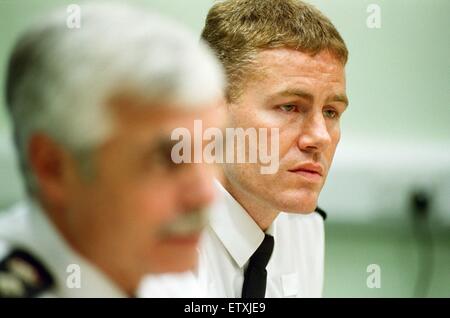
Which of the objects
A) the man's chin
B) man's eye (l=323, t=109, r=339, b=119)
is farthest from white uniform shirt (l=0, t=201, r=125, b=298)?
man's eye (l=323, t=109, r=339, b=119)

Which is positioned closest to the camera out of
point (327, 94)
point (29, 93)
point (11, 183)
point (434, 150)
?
point (29, 93)

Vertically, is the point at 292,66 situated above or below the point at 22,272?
above

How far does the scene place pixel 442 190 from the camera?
1150mm

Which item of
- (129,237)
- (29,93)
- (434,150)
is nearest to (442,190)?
(434,150)

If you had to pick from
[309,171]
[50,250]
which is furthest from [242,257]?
[50,250]

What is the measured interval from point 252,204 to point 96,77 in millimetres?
476

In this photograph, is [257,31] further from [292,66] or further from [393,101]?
[393,101]

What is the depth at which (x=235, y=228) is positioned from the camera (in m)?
0.99

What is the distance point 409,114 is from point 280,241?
0.35 meters

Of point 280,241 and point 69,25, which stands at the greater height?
point 69,25

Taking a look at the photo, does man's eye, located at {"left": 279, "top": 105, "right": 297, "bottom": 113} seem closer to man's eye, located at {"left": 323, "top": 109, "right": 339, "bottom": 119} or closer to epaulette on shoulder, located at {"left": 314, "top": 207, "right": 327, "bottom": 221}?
man's eye, located at {"left": 323, "top": 109, "right": 339, "bottom": 119}

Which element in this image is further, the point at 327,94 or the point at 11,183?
the point at 327,94

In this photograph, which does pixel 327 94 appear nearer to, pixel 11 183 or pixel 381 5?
pixel 381 5

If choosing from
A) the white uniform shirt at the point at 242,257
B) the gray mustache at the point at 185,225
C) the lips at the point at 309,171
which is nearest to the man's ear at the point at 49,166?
the gray mustache at the point at 185,225
